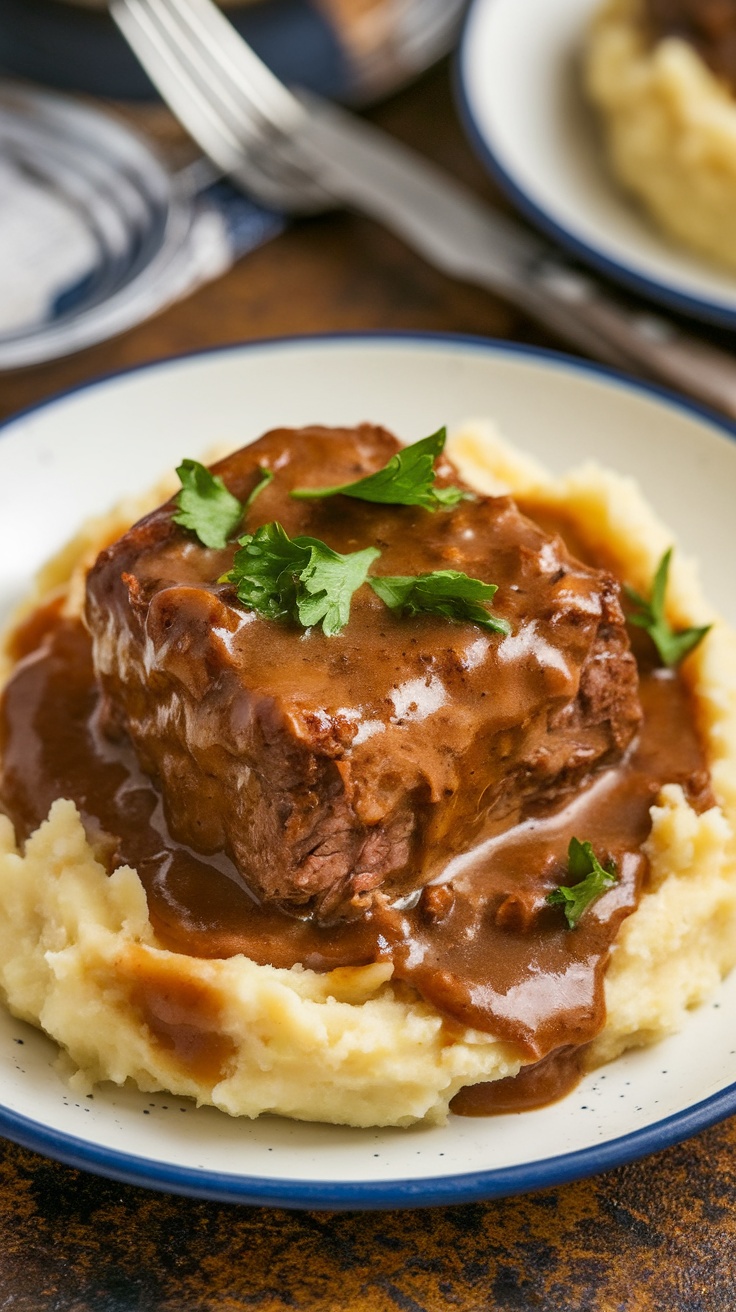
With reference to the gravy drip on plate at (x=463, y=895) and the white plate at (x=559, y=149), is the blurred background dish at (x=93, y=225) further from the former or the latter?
the gravy drip on plate at (x=463, y=895)

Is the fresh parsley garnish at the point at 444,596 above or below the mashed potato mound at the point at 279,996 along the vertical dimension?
above

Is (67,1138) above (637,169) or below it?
above

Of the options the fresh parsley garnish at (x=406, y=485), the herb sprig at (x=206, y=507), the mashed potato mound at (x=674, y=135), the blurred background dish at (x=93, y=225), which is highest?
the herb sprig at (x=206, y=507)

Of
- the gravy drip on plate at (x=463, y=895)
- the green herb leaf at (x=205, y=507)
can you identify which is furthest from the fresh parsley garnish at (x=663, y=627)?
the green herb leaf at (x=205, y=507)

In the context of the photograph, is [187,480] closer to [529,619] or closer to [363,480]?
[363,480]

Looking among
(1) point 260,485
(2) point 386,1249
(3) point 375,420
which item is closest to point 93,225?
(3) point 375,420

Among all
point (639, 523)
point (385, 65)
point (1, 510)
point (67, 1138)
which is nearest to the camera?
point (67, 1138)

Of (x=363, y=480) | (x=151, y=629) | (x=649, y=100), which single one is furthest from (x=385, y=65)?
(x=151, y=629)
